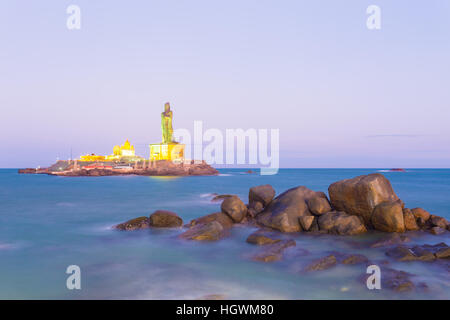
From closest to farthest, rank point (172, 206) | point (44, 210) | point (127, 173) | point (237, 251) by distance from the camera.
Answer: point (237, 251) → point (44, 210) → point (172, 206) → point (127, 173)

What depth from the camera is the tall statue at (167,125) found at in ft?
398

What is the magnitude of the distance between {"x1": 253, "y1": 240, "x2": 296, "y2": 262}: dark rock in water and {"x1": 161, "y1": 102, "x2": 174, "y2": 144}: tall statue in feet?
368

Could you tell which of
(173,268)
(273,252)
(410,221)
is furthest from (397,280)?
(410,221)

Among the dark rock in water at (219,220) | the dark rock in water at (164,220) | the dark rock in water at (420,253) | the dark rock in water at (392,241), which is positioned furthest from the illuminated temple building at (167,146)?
the dark rock in water at (420,253)

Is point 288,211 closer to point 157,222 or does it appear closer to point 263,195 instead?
point 263,195

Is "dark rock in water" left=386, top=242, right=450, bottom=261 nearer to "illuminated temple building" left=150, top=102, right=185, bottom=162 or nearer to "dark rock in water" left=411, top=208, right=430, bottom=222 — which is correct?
"dark rock in water" left=411, top=208, right=430, bottom=222

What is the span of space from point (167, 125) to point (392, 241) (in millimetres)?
115170

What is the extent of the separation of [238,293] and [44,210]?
20.8m

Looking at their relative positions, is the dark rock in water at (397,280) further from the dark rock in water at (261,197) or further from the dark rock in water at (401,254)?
the dark rock in water at (261,197)

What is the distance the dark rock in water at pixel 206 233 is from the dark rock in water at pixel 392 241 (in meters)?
5.89

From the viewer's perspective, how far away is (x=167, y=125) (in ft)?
399
